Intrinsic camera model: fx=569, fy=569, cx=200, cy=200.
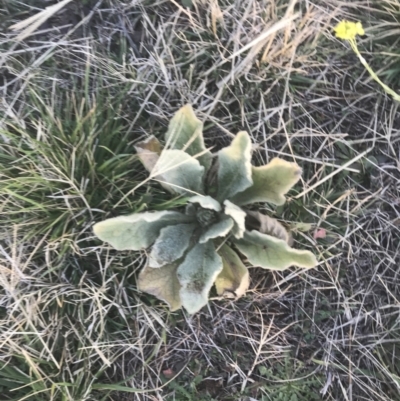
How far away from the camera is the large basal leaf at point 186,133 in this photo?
1274 mm

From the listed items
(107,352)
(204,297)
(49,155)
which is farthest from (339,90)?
(107,352)

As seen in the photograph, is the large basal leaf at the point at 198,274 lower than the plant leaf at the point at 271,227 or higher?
lower

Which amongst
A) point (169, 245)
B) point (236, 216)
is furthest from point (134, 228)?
point (236, 216)

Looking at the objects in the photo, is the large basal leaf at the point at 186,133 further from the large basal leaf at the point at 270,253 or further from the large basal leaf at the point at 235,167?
the large basal leaf at the point at 270,253

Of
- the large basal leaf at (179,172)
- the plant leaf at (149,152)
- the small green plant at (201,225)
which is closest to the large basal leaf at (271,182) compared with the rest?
the small green plant at (201,225)

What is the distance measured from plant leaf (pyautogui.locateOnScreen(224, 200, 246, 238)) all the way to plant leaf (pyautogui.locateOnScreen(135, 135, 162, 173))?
19 cm

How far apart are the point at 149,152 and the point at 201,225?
0.69ft

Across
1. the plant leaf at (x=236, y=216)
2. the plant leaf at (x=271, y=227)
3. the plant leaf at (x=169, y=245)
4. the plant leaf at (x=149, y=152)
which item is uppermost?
the plant leaf at (x=149, y=152)

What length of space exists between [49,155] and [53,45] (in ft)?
0.92

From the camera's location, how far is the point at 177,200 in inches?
51.8

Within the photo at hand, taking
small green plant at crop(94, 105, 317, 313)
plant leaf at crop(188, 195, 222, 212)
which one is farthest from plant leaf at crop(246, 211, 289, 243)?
plant leaf at crop(188, 195, 222, 212)

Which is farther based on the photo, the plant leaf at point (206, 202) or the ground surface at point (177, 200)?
the ground surface at point (177, 200)

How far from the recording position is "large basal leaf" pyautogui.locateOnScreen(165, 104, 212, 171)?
4.18 feet

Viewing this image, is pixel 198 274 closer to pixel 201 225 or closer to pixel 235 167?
pixel 201 225
